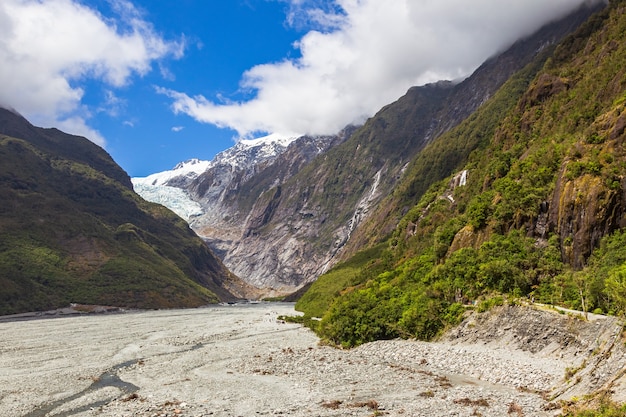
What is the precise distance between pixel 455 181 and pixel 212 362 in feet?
237

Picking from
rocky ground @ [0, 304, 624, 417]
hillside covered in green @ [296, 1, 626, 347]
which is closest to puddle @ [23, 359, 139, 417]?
rocky ground @ [0, 304, 624, 417]

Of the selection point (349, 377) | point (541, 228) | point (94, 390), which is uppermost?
point (541, 228)

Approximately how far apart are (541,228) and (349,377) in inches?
1050

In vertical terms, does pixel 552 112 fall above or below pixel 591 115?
above

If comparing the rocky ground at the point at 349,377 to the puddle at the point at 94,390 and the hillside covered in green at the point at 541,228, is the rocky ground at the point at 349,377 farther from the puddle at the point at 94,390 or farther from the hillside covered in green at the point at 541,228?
the hillside covered in green at the point at 541,228

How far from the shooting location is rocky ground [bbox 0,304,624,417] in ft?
81.4

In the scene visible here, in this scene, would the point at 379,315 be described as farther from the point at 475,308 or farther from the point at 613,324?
the point at 613,324

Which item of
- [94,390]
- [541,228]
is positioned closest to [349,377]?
[94,390]

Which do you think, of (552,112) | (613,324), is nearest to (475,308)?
(613,324)

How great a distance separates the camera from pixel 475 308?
141 feet

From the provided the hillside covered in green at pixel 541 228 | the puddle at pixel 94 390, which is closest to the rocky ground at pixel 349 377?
the puddle at pixel 94 390

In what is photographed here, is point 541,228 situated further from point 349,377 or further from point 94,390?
point 94,390

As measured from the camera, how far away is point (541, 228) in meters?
47.5

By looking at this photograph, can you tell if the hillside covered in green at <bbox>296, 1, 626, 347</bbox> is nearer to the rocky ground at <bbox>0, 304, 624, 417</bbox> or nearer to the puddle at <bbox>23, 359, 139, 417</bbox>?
the rocky ground at <bbox>0, 304, 624, 417</bbox>
